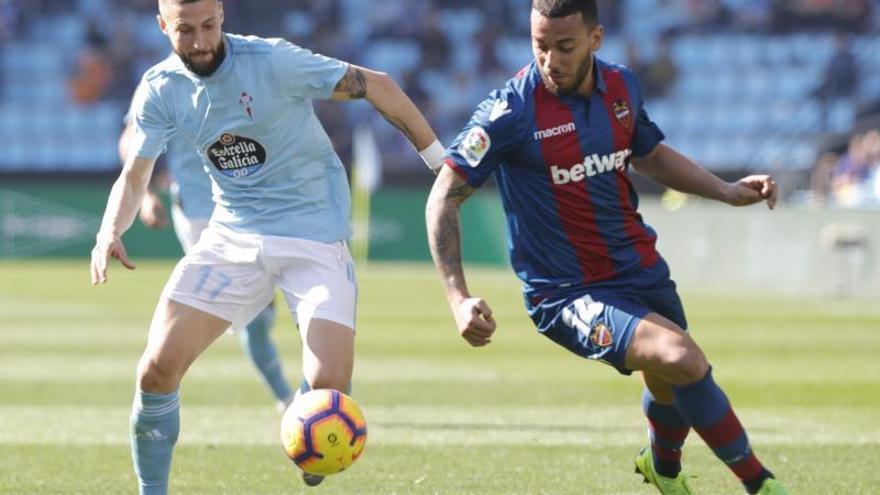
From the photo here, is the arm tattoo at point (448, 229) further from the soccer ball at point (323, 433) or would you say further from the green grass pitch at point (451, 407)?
the green grass pitch at point (451, 407)

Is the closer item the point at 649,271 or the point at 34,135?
the point at 649,271

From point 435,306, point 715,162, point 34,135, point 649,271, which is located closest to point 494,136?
point 649,271

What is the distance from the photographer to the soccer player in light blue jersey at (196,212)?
10016 mm

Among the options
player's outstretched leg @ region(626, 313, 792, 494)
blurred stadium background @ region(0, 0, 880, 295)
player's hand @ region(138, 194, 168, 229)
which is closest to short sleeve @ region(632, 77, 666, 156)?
player's outstretched leg @ region(626, 313, 792, 494)

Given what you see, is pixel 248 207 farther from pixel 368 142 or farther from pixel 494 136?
pixel 368 142

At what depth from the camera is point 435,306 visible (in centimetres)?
2086

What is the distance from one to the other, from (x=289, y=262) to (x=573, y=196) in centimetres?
121

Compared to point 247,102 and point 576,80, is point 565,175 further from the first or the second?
point 247,102

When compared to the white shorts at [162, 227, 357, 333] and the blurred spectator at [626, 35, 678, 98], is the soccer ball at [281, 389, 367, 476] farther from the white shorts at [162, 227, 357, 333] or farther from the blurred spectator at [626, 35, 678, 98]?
the blurred spectator at [626, 35, 678, 98]

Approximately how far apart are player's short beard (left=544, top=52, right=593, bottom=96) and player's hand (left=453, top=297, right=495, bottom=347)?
0.98m

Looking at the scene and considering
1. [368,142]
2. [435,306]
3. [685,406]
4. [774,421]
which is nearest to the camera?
[685,406]

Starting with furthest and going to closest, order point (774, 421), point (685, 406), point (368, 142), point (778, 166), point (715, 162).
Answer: point (715, 162)
point (368, 142)
point (778, 166)
point (774, 421)
point (685, 406)

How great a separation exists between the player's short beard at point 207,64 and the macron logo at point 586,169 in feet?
4.64

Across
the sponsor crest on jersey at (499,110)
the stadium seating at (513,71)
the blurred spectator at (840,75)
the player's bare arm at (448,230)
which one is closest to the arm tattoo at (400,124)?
the player's bare arm at (448,230)
